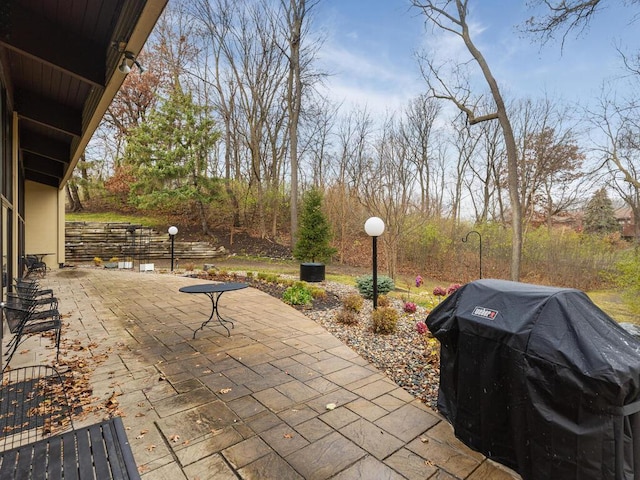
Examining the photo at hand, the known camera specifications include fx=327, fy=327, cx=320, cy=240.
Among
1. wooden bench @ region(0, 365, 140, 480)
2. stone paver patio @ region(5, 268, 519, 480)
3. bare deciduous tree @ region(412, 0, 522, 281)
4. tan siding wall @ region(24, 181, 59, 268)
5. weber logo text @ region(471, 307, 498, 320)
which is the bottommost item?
stone paver patio @ region(5, 268, 519, 480)

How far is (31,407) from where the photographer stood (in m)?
2.24

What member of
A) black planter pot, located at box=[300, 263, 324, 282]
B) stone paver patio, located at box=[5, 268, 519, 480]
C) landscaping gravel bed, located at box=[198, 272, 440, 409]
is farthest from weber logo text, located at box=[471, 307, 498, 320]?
black planter pot, located at box=[300, 263, 324, 282]

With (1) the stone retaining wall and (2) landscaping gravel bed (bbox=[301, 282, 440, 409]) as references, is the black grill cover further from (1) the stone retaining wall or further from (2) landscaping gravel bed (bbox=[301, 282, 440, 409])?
(1) the stone retaining wall

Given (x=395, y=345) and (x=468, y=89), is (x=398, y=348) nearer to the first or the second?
(x=395, y=345)

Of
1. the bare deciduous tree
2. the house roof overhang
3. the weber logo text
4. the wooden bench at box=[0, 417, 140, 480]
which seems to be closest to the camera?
the wooden bench at box=[0, 417, 140, 480]

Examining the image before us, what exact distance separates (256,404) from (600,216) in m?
15.6

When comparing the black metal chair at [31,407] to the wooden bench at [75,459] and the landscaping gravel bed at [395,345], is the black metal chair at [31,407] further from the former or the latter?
the landscaping gravel bed at [395,345]

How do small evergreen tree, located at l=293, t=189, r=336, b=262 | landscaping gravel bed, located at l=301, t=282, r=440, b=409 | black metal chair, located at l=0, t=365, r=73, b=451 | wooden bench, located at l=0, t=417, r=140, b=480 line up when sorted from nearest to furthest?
wooden bench, located at l=0, t=417, r=140, b=480
black metal chair, located at l=0, t=365, r=73, b=451
landscaping gravel bed, located at l=301, t=282, r=440, b=409
small evergreen tree, located at l=293, t=189, r=336, b=262

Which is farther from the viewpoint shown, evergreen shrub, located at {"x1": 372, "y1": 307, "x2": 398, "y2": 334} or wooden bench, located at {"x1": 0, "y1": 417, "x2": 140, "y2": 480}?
evergreen shrub, located at {"x1": 372, "y1": 307, "x2": 398, "y2": 334}

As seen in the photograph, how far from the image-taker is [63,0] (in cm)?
248

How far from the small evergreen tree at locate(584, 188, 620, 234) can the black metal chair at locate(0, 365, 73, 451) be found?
50.6 ft

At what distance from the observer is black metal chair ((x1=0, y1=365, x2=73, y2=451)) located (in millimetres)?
1945

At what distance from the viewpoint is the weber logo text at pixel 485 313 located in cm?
172

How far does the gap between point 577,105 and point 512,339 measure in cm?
1142
